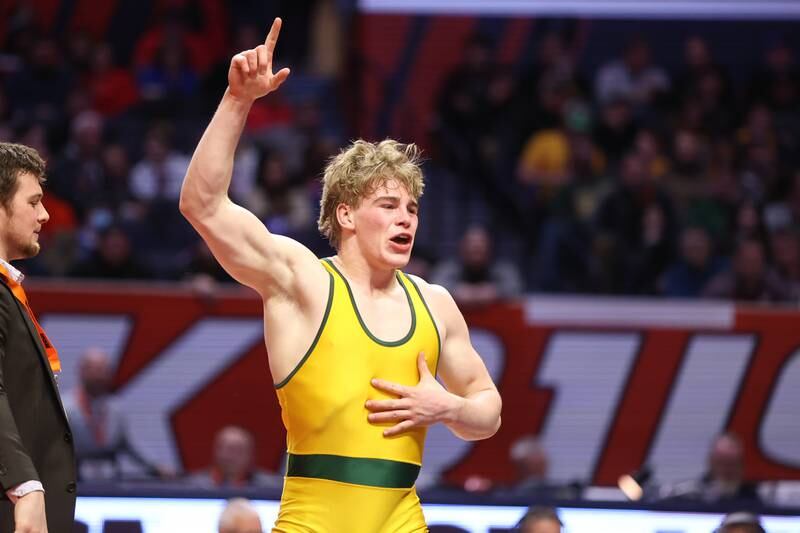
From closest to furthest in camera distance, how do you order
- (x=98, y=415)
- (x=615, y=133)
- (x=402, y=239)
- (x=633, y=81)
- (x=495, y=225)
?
(x=402, y=239)
(x=98, y=415)
(x=495, y=225)
(x=615, y=133)
(x=633, y=81)

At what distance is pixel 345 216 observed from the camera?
4352mm

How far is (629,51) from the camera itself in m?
13.5

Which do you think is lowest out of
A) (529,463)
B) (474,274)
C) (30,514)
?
(30,514)

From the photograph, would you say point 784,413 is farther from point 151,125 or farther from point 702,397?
point 151,125

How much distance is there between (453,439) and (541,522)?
3778mm

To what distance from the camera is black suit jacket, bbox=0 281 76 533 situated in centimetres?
383

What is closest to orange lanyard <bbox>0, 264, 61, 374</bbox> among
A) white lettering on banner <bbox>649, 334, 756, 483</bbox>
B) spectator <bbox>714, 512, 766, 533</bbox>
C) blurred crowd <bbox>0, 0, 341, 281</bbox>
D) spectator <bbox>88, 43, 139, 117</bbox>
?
spectator <bbox>714, 512, 766, 533</bbox>

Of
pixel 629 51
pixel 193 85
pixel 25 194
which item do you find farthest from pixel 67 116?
pixel 25 194

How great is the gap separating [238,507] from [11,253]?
1.89 m

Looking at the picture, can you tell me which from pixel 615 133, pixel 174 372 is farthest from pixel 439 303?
pixel 615 133

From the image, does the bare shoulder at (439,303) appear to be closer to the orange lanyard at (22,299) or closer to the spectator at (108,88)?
the orange lanyard at (22,299)

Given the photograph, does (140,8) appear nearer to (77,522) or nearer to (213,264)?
(213,264)

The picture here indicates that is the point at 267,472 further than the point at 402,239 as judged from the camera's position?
Yes

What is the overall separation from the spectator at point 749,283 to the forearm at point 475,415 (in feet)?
18.8
